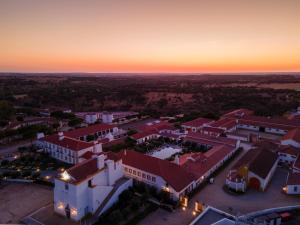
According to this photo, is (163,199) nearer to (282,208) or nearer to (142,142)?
(282,208)

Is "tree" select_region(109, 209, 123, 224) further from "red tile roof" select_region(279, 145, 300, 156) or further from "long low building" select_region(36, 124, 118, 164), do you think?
"red tile roof" select_region(279, 145, 300, 156)

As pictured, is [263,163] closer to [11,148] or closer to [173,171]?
[173,171]

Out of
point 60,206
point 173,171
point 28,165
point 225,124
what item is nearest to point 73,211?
point 60,206

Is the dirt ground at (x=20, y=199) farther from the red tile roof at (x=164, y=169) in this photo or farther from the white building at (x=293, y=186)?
the white building at (x=293, y=186)

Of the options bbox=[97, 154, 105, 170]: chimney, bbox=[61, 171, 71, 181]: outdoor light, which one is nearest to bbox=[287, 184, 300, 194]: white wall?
bbox=[97, 154, 105, 170]: chimney

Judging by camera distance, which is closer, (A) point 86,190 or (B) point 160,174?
(A) point 86,190

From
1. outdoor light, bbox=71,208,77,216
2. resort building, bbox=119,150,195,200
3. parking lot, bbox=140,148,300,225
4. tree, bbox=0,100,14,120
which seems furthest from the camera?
tree, bbox=0,100,14,120

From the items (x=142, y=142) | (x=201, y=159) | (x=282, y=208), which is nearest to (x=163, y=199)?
(x=201, y=159)
